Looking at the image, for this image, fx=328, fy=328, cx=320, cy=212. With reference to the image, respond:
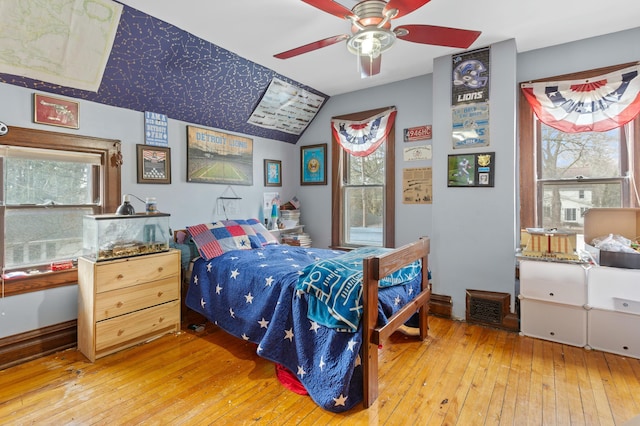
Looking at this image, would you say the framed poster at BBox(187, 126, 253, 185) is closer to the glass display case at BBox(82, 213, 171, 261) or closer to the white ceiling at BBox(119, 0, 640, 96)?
the glass display case at BBox(82, 213, 171, 261)

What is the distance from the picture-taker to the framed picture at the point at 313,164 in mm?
4320

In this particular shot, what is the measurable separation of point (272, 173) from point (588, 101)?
3310 millimetres

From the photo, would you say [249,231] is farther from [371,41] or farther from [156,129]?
[371,41]

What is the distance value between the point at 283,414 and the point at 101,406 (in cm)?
103

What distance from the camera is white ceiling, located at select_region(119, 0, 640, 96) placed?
7.47 ft

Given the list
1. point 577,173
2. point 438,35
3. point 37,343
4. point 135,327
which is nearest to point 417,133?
point 577,173

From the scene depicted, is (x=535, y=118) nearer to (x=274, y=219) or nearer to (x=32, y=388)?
(x=274, y=219)

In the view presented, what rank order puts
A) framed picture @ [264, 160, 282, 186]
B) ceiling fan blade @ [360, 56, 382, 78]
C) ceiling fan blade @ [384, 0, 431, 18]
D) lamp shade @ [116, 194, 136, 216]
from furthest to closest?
framed picture @ [264, 160, 282, 186], lamp shade @ [116, 194, 136, 216], ceiling fan blade @ [360, 56, 382, 78], ceiling fan blade @ [384, 0, 431, 18]

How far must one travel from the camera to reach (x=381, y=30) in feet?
5.84

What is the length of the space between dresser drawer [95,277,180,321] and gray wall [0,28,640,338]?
486mm

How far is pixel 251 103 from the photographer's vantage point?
3648 mm

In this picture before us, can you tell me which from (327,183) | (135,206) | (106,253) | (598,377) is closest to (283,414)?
(106,253)

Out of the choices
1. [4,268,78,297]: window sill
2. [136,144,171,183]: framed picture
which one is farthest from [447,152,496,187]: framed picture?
[4,268,78,297]: window sill

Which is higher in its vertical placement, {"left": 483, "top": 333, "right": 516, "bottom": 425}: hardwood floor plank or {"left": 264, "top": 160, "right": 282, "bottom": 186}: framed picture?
{"left": 264, "top": 160, "right": 282, "bottom": 186}: framed picture
